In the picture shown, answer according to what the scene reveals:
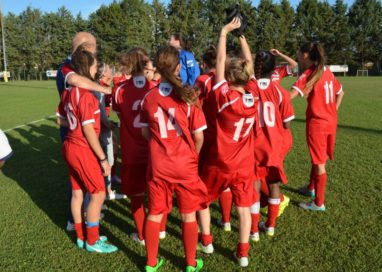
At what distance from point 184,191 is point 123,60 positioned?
1.48 metres

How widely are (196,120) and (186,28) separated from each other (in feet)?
235

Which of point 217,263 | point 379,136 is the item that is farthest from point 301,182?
point 379,136

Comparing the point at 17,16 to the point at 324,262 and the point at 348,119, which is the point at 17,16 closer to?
the point at 348,119

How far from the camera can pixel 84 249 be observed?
402 cm

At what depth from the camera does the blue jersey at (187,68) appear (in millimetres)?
4867

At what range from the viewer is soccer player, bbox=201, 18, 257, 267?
3.28 metres

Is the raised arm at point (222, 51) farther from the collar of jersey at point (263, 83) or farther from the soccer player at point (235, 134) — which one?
Result: the collar of jersey at point (263, 83)

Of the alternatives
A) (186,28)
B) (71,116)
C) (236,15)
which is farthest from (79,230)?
(186,28)

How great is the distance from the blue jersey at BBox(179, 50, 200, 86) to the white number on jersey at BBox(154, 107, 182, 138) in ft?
5.86

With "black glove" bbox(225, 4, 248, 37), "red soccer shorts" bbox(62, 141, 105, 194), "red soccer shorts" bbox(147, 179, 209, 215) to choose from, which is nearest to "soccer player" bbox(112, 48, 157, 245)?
"red soccer shorts" bbox(62, 141, 105, 194)

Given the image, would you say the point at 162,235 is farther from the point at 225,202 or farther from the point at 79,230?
the point at 79,230

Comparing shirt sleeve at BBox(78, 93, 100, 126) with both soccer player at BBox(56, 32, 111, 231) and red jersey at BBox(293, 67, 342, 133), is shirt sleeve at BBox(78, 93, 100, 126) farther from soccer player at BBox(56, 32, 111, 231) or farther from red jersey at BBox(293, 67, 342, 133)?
red jersey at BBox(293, 67, 342, 133)

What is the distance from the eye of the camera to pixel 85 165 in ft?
12.1

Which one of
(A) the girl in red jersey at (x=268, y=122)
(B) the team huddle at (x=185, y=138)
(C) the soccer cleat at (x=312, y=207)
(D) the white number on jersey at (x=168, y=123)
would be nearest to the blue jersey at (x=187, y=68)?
(B) the team huddle at (x=185, y=138)
